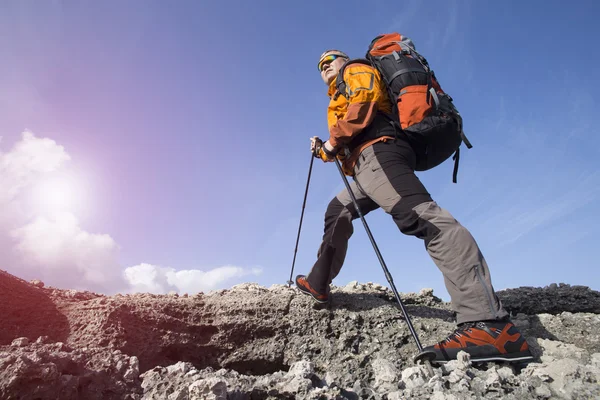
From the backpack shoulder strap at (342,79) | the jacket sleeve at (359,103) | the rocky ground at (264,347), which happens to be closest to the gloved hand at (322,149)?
the jacket sleeve at (359,103)

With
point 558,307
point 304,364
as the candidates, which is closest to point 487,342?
point 304,364

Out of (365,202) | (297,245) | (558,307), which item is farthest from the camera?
(297,245)

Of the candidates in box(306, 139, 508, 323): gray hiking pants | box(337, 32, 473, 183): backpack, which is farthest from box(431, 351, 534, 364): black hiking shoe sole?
box(337, 32, 473, 183): backpack

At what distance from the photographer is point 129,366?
2.91 m

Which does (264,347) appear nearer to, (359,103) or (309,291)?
(309,291)

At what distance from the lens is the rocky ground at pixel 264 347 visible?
254 cm

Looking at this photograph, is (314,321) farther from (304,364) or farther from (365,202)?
(304,364)

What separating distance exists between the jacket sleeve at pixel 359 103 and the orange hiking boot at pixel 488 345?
2.31 meters

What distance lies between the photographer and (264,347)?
4449 mm

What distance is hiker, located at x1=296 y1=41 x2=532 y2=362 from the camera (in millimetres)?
3451

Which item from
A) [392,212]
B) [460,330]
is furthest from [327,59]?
[460,330]

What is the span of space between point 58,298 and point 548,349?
534cm

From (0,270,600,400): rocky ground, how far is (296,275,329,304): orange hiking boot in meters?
0.10

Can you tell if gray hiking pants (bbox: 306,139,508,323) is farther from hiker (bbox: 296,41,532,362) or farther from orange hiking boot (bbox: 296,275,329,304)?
orange hiking boot (bbox: 296,275,329,304)
